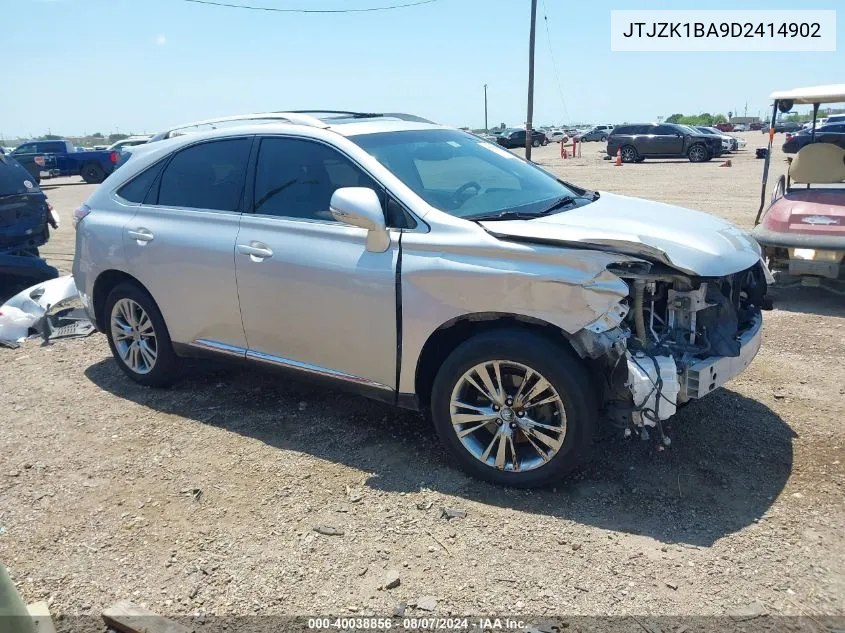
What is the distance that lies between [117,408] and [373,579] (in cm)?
274

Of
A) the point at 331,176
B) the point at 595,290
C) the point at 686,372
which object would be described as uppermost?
the point at 331,176

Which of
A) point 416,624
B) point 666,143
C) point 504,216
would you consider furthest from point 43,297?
point 666,143

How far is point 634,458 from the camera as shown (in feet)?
12.5

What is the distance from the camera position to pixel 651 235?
3.41 meters

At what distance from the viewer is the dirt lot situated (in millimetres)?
2836

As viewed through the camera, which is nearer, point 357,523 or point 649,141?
point 357,523

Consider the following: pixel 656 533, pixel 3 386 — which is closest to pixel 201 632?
pixel 656 533

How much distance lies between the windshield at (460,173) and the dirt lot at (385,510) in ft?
4.73

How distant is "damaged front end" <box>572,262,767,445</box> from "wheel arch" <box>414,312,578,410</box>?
19 cm

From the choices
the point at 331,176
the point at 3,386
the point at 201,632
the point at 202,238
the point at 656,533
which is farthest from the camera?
the point at 3,386

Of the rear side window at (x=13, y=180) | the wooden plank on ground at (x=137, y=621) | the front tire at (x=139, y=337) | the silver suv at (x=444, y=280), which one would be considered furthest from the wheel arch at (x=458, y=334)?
the rear side window at (x=13, y=180)

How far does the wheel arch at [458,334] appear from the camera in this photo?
3.36 metres

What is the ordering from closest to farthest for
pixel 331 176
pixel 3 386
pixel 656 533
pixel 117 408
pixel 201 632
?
pixel 201 632, pixel 656 533, pixel 331 176, pixel 117 408, pixel 3 386

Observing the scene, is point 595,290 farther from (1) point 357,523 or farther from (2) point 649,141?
(2) point 649,141
